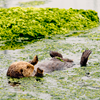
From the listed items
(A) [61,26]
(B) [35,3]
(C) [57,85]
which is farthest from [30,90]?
(B) [35,3]

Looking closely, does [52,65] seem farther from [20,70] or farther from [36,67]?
[20,70]

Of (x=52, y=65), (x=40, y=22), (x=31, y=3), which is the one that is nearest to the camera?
(x=52, y=65)

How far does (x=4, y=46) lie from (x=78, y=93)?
20.8 ft

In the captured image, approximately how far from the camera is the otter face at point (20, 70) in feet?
23.6

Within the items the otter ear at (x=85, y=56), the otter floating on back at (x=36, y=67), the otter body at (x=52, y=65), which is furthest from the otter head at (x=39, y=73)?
the otter ear at (x=85, y=56)

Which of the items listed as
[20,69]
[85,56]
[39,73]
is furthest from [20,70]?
[85,56]

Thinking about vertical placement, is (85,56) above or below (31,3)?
below

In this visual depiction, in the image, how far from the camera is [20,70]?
7.20 meters

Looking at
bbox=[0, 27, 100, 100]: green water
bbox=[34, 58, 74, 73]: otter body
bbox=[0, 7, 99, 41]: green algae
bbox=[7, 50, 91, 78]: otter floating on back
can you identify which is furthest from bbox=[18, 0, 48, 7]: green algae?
bbox=[34, 58, 74, 73]: otter body

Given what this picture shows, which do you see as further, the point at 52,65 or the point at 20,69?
the point at 52,65

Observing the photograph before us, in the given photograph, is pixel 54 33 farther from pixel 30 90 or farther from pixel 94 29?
pixel 30 90

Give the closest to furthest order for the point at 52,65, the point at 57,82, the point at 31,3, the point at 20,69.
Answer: the point at 57,82 < the point at 20,69 < the point at 52,65 < the point at 31,3

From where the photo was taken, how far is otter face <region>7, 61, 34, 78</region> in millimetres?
7191

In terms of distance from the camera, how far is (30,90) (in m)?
6.59
